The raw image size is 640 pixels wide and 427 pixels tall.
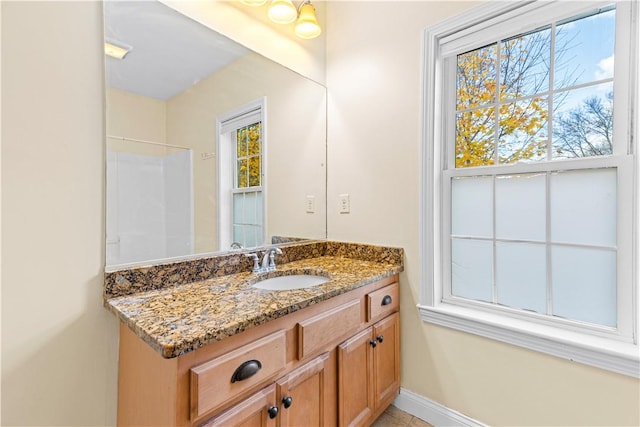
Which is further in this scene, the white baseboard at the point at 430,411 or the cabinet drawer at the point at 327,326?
the white baseboard at the point at 430,411

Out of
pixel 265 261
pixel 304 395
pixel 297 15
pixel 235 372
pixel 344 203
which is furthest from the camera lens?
pixel 344 203

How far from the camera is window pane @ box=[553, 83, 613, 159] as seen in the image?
120cm

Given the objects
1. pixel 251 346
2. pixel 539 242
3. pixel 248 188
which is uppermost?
pixel 248 188

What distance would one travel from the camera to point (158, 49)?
1.25m

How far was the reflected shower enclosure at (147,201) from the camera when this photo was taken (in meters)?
1.11

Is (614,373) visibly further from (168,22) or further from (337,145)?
(168,22)

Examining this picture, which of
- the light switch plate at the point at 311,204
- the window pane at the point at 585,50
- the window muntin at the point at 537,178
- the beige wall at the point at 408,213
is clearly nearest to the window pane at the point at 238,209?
the light switch plate at the point at 311,204

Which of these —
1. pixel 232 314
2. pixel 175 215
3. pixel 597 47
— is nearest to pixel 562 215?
pixel 597 47

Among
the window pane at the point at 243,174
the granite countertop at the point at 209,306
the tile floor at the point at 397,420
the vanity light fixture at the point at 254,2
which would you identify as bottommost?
the tile floor at the point at 397,420

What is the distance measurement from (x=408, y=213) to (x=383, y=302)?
Result: 51 cm

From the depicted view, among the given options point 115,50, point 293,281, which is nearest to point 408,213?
point 293,281

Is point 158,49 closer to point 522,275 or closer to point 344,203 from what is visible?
point 344,203

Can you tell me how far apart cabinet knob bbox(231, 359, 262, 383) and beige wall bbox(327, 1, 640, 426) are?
1.04 meters

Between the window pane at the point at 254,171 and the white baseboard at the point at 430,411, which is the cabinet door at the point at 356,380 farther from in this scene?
the window pane at the point at 254,171
